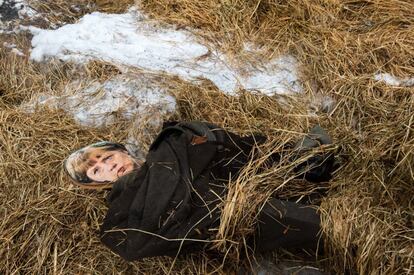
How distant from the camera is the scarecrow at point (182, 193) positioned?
6.40 ft

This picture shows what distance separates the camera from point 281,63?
292 centimetres

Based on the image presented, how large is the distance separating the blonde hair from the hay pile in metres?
0.20

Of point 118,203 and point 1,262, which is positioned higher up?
point 118,203

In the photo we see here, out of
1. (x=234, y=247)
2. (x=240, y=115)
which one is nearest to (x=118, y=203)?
(x=234, y=247)

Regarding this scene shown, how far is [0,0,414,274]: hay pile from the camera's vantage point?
1.99m

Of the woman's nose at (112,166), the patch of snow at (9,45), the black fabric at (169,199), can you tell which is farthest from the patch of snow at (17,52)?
the black fabric at (169,199)

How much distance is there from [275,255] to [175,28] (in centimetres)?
164

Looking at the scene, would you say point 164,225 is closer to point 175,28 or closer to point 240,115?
point 240,115

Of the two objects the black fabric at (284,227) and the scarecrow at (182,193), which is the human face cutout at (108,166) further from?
the black fabric at (284,227)

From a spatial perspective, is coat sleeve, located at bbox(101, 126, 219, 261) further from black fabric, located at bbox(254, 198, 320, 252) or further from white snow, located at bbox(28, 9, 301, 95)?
white snow, located at bbox(28, 9, 301, 95)

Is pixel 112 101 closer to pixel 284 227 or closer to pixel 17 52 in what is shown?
pixel 17 52

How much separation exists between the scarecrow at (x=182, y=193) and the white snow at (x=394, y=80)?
0.69 m

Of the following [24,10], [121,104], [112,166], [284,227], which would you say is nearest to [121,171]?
[112,166]

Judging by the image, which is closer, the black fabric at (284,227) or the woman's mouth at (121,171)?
the black fabric at (284,227)
